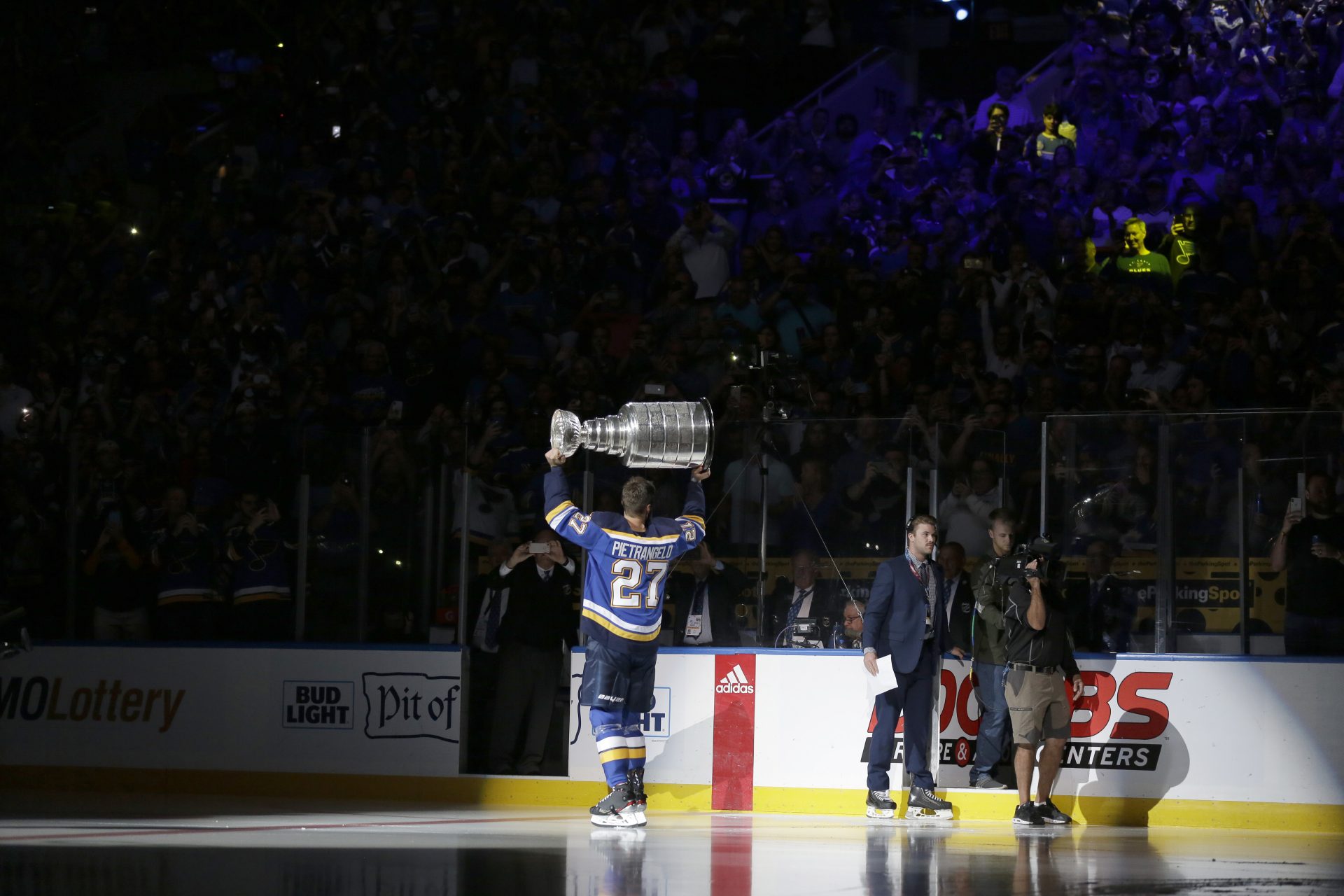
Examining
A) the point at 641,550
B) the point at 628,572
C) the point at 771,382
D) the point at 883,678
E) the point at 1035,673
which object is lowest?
the point at 883,678

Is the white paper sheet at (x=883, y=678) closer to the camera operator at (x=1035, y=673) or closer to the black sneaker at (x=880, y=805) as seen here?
the black sneaker at (x=880, y=805)

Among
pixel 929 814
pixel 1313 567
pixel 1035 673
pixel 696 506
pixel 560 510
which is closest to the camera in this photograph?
pixel 560 510

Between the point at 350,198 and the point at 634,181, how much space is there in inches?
130

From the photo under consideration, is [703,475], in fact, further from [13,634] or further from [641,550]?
[13,634]

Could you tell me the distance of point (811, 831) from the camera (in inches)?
464

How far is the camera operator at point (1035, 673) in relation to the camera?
12.4m

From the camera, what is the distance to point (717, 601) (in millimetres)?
14023

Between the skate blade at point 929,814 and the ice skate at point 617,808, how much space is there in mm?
2251

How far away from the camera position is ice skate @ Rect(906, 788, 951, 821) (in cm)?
1288

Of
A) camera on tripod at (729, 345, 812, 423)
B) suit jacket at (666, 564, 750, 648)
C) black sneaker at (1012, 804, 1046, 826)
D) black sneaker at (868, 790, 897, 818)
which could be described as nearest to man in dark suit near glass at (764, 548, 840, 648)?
suit jacket at (666, 564, 750, 648)

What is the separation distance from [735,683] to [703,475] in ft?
7.78

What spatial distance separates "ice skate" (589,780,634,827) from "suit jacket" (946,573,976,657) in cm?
311

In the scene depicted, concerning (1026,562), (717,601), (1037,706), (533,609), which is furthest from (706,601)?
(1037,706)

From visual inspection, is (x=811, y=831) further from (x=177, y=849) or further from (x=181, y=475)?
(x=181, y=475)
